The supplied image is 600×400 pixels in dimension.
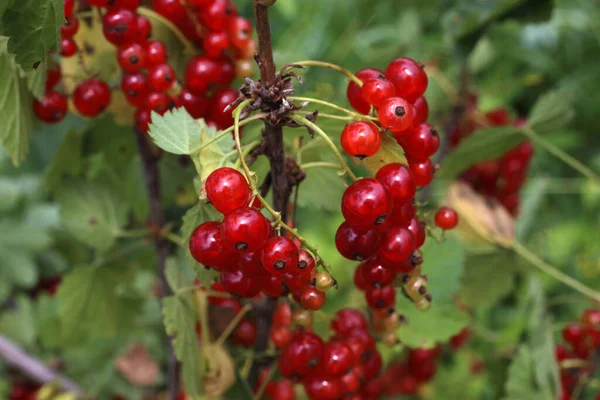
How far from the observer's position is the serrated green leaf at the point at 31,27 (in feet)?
1.69

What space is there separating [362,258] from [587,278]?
131 centimetres

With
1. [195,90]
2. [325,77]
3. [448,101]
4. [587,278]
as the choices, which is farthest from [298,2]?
[195,90]

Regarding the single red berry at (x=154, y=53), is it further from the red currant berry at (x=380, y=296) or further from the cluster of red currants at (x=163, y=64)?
the red currant berry at (x=380, y=296)

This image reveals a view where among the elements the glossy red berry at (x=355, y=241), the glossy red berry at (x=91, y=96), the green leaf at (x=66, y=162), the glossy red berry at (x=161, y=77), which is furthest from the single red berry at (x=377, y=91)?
the green leaf at (x=66, y=162)

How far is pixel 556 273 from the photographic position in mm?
1010

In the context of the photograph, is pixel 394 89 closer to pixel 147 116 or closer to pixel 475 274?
pixel 147 116

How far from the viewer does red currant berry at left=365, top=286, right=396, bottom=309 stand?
635mm

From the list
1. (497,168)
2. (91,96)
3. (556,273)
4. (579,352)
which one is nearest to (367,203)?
(91,96)

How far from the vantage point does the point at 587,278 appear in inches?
63.3

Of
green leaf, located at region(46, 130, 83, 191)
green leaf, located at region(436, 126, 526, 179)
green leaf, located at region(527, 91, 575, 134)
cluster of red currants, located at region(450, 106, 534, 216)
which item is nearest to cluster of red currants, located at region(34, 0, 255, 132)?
green leaf, located at region(46, 130, 83, 191)

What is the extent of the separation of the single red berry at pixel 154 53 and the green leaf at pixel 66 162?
214 mm

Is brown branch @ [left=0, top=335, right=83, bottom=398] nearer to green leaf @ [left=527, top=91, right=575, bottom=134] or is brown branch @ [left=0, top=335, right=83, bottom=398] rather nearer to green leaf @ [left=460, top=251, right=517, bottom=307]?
green leaf @ [left=460, top=251, right=517, bottom=307]

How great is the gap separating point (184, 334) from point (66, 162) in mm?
379

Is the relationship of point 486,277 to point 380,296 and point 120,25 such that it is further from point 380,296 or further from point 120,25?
point 120,25
